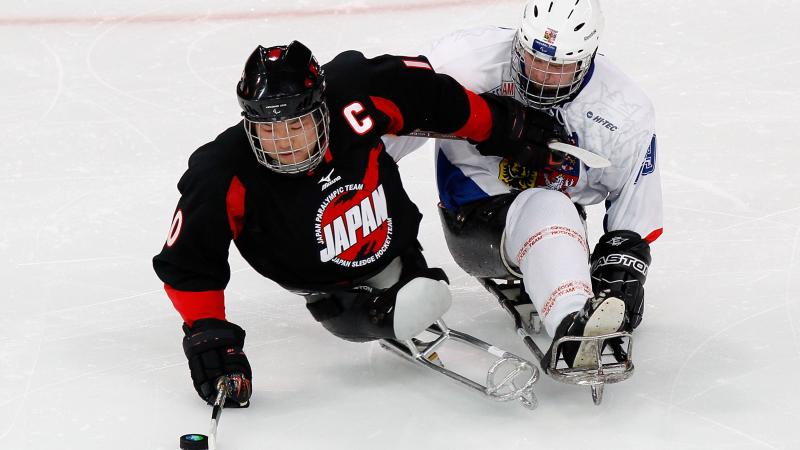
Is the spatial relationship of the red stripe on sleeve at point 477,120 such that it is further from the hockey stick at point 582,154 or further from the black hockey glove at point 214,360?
the black hockey glove at point 214,360

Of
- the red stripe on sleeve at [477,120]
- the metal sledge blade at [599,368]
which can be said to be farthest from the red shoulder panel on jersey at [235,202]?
the metal sledge blade at [599,368]

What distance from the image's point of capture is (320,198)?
3049 millimetres

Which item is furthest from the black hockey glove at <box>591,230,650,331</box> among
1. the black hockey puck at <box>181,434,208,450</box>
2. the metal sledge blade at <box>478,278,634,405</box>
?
the black hockey puck at <box>181,434,208,450</box>

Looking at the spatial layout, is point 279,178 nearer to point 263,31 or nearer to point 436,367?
point 436,367

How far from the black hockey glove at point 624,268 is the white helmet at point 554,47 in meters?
0.41

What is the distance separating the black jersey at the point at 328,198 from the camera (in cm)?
297

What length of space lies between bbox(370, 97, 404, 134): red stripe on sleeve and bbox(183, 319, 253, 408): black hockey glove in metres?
0.67

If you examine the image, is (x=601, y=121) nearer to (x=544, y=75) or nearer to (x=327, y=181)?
(x=544, y=75)

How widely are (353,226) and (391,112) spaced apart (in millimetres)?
330

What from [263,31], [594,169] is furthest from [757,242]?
[263,31]

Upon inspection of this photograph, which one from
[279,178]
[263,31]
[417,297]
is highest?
[279,178]

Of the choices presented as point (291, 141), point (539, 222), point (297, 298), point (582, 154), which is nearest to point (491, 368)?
point (539, 222)

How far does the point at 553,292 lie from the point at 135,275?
1.41 metres

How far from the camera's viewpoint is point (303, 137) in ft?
9.54
